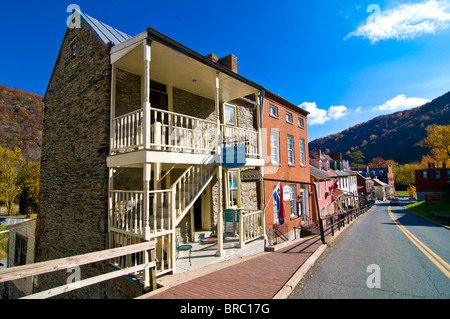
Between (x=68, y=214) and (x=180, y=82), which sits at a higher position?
(x=180, y=82)

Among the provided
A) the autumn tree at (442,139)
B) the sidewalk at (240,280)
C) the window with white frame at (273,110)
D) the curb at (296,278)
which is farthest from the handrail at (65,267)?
the autumn tree at (442,139)

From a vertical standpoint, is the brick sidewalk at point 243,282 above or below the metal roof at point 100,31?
below

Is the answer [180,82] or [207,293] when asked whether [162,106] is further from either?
[207,293]

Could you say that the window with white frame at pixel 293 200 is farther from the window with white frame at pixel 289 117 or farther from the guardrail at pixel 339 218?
the window with white frame at pixel 289 117

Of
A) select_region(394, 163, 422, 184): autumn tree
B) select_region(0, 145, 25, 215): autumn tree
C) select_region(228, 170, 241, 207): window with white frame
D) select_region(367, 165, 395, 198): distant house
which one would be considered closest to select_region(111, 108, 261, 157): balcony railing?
select_region(228, 170, 241, 207): window with white frame

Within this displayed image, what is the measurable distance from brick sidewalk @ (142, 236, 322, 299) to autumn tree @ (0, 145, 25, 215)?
49.4 m

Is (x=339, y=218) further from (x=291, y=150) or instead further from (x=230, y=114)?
(x=230, y=114)

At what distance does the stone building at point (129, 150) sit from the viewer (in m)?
5.88

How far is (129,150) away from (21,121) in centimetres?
10064


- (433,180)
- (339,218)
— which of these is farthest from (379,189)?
(339,218)

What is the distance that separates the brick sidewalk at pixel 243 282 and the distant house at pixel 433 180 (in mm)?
58841

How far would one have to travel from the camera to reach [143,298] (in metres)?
4.54
